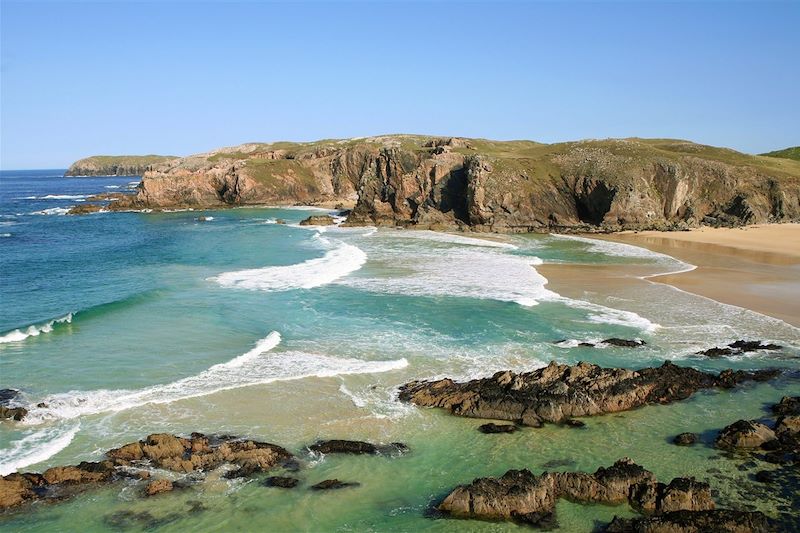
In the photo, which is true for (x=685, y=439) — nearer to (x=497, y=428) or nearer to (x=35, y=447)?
(x=497, y=428)

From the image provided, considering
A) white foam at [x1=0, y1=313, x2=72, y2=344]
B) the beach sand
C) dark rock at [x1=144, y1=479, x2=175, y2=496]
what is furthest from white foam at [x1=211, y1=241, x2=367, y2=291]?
dark rock at [x1=144, y1=479, x2=175, y2=496]

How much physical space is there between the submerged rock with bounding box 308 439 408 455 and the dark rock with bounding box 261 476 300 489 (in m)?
1.38

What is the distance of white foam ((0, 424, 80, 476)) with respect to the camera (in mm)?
13367

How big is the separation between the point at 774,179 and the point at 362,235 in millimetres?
42233

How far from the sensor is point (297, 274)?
3566 cm

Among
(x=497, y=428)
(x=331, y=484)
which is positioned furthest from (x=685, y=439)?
(x=331, y=484)

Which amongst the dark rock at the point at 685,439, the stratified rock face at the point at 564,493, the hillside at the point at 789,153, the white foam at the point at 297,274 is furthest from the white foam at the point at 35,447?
the hillside at the point at 789,153

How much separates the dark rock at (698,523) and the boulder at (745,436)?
10.6ft

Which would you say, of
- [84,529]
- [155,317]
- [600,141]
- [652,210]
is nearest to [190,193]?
[600,141]

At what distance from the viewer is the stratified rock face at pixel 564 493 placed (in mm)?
11250

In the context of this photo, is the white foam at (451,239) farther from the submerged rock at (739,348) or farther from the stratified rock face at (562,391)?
the stratified rock face at (562,391)

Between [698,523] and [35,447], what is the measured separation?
545 inches

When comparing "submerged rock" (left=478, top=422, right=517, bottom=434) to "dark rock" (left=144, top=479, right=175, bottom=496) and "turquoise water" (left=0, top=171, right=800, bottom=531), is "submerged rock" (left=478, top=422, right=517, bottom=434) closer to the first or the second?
"turquoise water" (left=0, top=171, right=800, bottom=531)

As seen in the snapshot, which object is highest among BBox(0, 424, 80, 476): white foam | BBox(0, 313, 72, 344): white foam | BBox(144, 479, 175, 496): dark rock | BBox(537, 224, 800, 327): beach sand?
BBox(537, 224, 800, 327): beach sand
